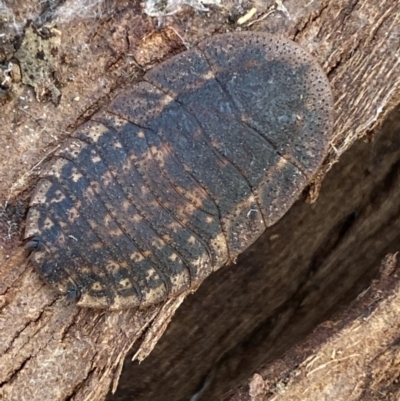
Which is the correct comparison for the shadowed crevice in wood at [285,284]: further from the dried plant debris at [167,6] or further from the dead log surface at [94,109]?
the dried plant debris at [167,6]

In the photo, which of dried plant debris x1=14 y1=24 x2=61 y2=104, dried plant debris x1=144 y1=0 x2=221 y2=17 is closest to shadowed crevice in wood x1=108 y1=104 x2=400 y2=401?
dried plant debris x1=144 y1=0 x2=221 y2=17

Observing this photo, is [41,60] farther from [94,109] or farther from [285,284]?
[285,284]

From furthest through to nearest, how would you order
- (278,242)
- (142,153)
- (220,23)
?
1. (278,242)
2. (220,23)
3. (142,153)

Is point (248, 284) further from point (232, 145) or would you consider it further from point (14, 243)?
point (14, 243)

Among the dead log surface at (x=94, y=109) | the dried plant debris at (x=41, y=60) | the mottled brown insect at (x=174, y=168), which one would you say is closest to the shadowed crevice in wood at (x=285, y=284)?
the dead log surface at (x=94, y=109)

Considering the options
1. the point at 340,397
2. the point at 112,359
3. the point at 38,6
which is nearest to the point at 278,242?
the point at 340,397

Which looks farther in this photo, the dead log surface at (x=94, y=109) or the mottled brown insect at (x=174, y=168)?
the dead log surface at (x=94, y=109)

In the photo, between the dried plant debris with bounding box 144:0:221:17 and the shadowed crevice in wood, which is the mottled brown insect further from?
the shadowed crevice in wood
